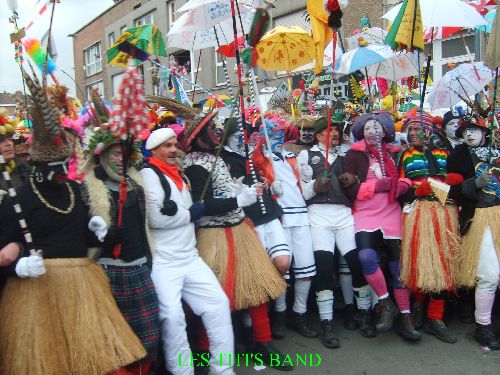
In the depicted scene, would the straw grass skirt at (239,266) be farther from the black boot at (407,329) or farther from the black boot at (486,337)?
the black boot at (486,337)

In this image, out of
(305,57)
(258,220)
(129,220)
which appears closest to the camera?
(129,220)

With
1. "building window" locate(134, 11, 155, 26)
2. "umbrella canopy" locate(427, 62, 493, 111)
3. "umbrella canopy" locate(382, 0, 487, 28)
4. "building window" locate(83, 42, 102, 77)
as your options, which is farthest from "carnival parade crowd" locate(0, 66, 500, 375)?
"building window" locate(83, 42, 102, 77)

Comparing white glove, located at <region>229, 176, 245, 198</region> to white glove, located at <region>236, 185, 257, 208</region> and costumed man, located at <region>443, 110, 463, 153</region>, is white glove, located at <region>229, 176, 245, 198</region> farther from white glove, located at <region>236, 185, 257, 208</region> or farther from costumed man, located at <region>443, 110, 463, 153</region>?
costumed man, located at <region>443, 110, 463, 153</region>

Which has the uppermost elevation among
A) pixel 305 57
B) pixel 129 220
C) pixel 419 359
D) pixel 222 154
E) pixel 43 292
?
pixel 305 57

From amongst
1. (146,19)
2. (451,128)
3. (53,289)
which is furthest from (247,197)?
(146,19)

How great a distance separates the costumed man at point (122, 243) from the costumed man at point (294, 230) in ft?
4.41

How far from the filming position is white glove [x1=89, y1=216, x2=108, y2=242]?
271cm

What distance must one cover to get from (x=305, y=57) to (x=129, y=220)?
3.92 meters

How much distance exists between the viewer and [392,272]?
409 centimetres

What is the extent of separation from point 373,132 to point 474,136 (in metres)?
0.83

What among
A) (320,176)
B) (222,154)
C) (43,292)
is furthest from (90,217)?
(320,176)

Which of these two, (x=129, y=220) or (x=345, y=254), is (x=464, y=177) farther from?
(x=129, y=220)

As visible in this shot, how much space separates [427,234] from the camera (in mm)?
3855

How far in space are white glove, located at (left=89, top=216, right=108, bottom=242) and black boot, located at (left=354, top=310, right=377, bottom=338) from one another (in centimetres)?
245
